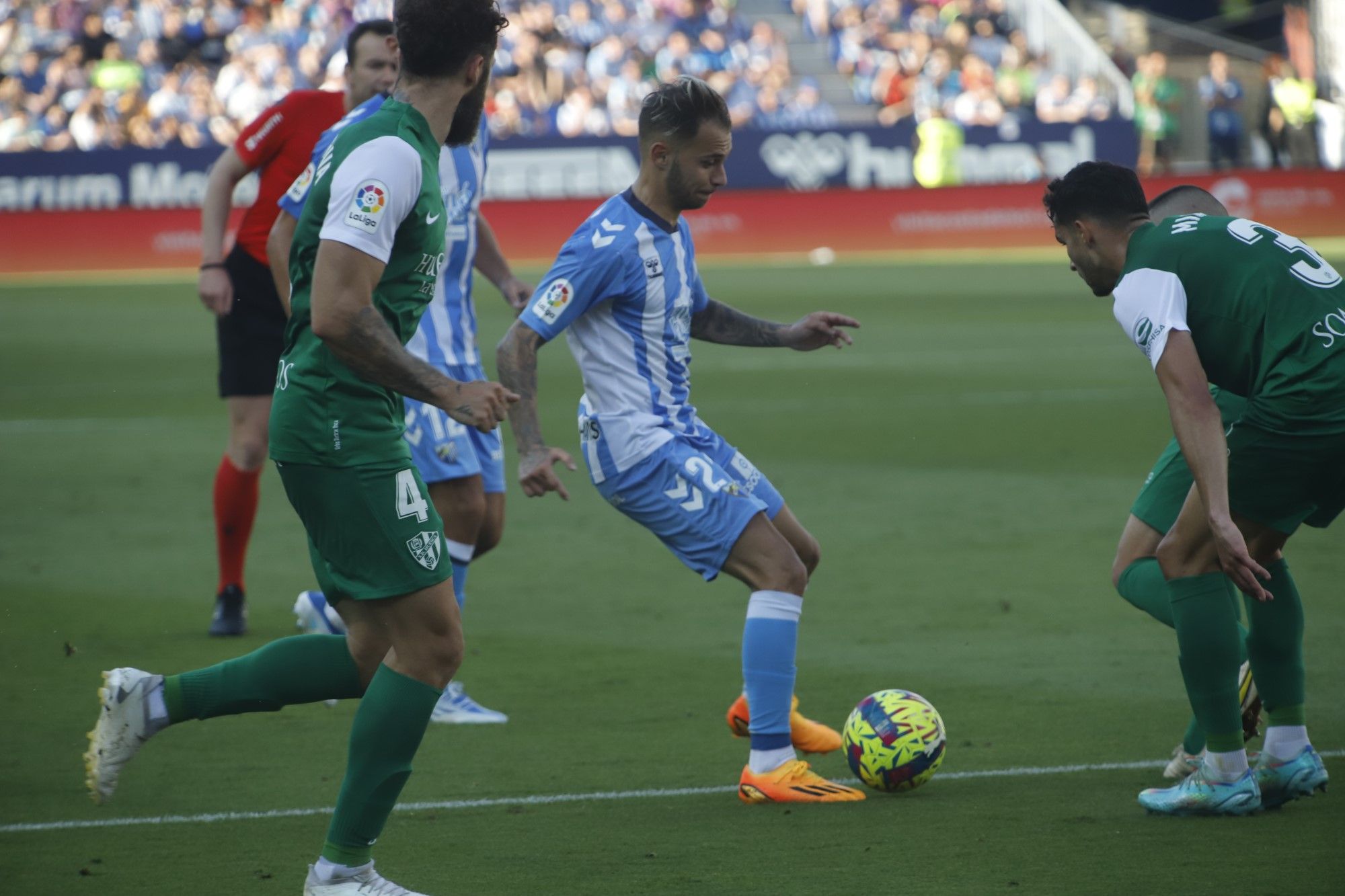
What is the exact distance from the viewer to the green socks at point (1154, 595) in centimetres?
525

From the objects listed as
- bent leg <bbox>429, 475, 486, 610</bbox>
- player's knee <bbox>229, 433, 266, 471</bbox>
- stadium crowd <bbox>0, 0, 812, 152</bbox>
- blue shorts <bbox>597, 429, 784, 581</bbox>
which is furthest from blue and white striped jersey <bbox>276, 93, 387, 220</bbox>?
stadium crowd <bbox>0, 0, 812, 152</bbox>

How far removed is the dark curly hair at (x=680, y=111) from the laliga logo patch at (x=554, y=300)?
0.50 m

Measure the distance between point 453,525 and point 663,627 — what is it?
1636mm

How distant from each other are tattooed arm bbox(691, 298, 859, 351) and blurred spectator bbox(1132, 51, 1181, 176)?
29.5m

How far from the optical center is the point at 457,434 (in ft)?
20.7

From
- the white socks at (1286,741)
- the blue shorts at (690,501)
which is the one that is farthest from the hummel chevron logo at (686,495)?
the white socks at (1286,741)

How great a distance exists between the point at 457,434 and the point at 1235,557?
9.10 ft

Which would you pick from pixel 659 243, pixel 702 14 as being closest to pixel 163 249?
pixel 702 14

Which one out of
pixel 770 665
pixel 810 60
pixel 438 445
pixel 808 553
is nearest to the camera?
pixel 770 665

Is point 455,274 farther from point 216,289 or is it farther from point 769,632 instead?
point 769,632

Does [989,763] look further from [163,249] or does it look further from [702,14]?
[702,14]

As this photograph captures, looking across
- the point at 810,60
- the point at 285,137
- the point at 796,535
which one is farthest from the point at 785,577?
the point at 810,60

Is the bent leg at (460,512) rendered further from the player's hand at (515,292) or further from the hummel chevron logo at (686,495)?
the hummel chevron logo at (686,495)

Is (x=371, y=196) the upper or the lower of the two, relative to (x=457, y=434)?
upper
